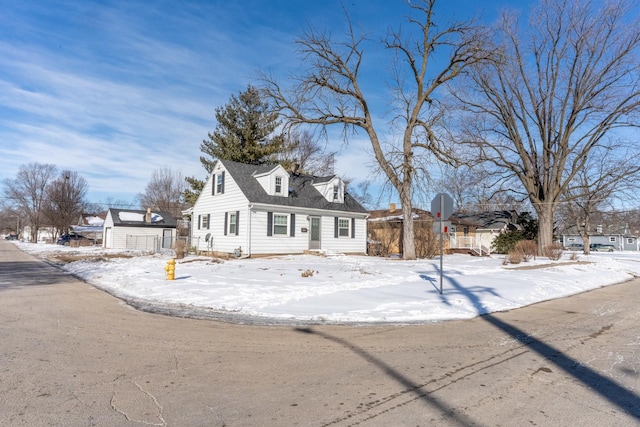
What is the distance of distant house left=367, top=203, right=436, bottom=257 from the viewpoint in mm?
27583

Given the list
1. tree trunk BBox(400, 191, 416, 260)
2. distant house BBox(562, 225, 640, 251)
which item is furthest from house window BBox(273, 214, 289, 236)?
distant house BBox(562, 225, 640, 251)

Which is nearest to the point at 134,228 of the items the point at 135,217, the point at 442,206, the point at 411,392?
the point at 135,217

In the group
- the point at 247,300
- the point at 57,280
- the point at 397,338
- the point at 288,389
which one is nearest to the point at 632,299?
the point at 397,338

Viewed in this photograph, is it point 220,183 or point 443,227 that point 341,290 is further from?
point 220,183

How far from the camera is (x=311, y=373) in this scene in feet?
15.3

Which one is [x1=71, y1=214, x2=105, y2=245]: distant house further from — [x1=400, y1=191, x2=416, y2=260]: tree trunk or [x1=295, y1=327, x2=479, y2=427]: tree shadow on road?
[x1=295, y1=327, x2=479, y2=427]: tree shadow on road

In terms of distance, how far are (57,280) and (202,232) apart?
42.4ft

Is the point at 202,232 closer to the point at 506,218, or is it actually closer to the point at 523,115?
the point at 523,115

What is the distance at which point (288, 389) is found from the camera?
413 centimetres

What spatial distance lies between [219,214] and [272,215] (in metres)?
3.96

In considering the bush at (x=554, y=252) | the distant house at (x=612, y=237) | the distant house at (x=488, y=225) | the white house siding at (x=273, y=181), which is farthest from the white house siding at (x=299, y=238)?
the distant house at (x=612, y=237)

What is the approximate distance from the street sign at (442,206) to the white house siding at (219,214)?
43.0ft

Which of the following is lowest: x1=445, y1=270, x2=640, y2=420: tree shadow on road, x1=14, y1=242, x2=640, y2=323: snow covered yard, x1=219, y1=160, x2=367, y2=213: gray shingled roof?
x1=445, y1=270, x2=640, y2=420: tree shadow on road

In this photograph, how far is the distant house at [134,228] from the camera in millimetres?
39625
